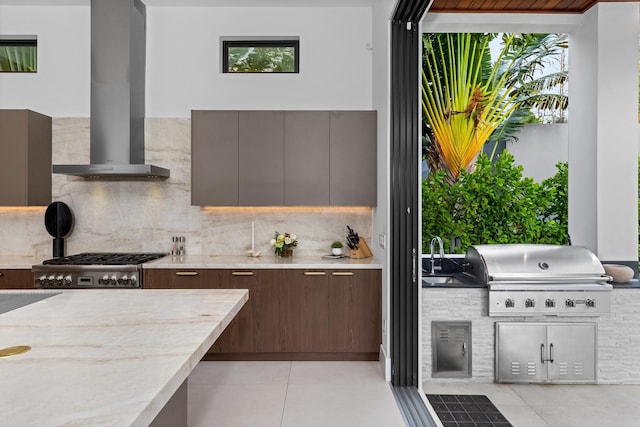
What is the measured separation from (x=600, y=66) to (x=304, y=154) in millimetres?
2734

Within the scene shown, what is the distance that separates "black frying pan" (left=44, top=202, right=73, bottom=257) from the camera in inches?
166

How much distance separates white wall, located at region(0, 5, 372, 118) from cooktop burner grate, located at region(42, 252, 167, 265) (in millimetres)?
1451

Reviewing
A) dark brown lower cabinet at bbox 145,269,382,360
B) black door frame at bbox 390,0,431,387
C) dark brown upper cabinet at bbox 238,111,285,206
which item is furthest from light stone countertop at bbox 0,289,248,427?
dark brown upper cabinet at bbox 238,111,285,206

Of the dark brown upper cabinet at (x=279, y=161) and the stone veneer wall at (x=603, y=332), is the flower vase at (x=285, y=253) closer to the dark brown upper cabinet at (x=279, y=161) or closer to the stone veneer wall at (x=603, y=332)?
the dark brown upper cabinet at (x=279, y=161)

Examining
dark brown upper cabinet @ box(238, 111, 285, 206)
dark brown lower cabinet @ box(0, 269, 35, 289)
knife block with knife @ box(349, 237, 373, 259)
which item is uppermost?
dark brown upper cabinet @ box(238, 111, 285, 206)

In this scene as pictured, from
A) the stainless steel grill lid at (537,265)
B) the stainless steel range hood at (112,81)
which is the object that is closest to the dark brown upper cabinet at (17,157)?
the stainless steel range hood at (112,81)

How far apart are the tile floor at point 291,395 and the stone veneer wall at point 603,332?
0.79 metres

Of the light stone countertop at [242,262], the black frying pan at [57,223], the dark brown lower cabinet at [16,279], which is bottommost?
the dark brown lower cabinet at [16,279]

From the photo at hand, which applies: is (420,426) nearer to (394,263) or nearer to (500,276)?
(394,263)

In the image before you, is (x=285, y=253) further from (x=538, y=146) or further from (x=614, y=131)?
(x=538, y=146)

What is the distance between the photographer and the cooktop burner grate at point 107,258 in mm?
3713

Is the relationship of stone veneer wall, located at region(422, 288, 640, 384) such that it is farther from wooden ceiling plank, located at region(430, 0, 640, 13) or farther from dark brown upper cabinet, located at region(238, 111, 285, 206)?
wooden ceiling plank, located at region(430, 0, 640, 13)

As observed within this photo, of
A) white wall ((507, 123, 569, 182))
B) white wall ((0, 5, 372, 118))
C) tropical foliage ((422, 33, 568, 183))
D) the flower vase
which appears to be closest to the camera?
the flower vase

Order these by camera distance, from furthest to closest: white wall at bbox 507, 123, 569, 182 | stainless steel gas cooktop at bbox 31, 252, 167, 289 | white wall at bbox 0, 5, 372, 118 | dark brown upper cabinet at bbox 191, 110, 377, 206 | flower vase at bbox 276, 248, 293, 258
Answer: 1. white wall at bbox 507, 123, 569, 182
2. white wall at bbox 0, 5, 372, 118
3. flower vase at bbox 276, 248, 293, 258
4. dark brown upper cabinet at bbox 191, 110, 377, 206
5. stainless steel gas cooktop at bbox 31, 252, 167, 289
